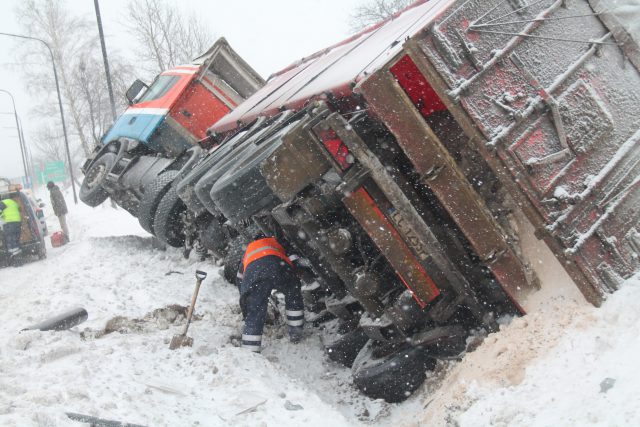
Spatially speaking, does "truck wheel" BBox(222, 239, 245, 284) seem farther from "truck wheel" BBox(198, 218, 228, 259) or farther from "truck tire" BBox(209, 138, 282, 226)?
"truck tire" BBox(209, 138, 282, 226)

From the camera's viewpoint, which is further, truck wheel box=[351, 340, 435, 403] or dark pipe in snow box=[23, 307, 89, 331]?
dark pipe in snow box=[23, 307, 89, 331]

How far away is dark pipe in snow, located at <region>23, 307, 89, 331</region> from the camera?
4004 mm

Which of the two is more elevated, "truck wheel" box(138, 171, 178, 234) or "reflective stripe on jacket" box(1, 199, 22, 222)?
"reflective stripe on jacket" box(1, 199, 22, 222)

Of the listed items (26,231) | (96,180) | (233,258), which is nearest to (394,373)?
(233,258)

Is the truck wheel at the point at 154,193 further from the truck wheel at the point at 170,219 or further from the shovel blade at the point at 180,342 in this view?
the shovel blade at the point at 180,342

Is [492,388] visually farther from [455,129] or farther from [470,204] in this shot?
[455,129]

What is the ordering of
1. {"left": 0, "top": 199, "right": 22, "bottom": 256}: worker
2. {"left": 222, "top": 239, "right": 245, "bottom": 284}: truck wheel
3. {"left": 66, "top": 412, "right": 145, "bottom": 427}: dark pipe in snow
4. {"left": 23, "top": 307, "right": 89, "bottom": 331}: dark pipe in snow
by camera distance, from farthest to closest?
{"left": 0, "top": 199, "right": 22, "bottom": 256}: worker, {"left": 222, "top": 239, "right": 245, "bottom": 284}: truck wheel, {"left": 23, "top": 307, "right": 89, "bottom": 331}: dark pipe in snow, {"left": 66, "top": 412, "right": 145, "bottom": 427}: dark pipe in snow

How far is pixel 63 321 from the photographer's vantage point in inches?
161

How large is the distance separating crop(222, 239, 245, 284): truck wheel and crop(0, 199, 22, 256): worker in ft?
17.9

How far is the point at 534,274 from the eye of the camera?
3.17m

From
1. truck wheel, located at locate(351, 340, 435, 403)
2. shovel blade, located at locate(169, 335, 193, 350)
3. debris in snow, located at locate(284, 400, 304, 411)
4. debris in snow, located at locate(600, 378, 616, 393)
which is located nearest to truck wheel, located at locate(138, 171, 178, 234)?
shovel blade, located at locate(169, 335, 193, 350)

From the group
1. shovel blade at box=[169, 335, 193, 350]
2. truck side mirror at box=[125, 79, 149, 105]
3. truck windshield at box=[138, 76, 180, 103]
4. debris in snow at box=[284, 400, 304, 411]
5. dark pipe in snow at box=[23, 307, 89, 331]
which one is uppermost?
truck side mirror at box=[125, 79, 149, 105]

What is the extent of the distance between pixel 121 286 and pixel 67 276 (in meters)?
0.67

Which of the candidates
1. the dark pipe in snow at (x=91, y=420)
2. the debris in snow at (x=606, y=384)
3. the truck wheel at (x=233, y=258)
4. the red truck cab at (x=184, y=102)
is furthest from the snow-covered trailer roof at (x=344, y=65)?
the dark pipe in snow at (x=91, y=420)
